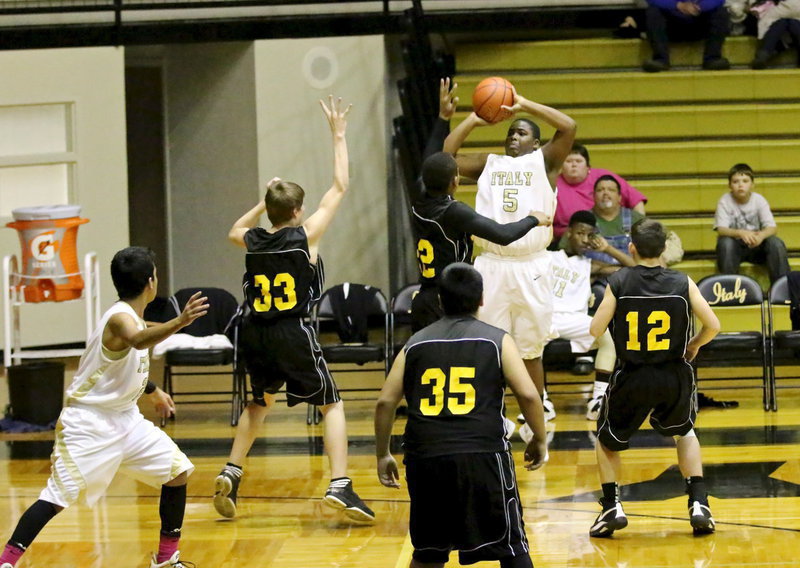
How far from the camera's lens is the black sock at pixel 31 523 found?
5.09 metres

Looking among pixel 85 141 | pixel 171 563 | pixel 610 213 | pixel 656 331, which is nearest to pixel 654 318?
pixel 656 331

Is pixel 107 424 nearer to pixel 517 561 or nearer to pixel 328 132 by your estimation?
pixel 517 561

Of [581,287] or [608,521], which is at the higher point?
[581,287]

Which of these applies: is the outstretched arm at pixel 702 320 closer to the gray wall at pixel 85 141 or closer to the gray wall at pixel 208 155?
the gray wall at pixel 208 155

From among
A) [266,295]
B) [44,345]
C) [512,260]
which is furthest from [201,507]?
[44,345]

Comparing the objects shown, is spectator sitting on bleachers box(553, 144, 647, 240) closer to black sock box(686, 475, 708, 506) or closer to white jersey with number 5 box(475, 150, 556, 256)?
white jersey with number 5 box(475, 150, 556, 256)

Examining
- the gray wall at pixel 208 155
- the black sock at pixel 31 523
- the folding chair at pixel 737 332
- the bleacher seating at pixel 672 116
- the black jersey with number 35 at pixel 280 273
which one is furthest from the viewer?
the gray wall at pixel 208 155

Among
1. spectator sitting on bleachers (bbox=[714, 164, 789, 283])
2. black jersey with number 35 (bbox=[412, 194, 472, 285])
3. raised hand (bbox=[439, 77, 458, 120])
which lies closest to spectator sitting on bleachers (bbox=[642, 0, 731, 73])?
spectator sitting on bleachers (bbox=[714, 164, 789, 283])

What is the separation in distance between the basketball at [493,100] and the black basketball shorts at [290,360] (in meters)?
1.73

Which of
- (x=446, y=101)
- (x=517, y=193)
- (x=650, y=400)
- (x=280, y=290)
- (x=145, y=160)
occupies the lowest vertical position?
(x=650, y=400)

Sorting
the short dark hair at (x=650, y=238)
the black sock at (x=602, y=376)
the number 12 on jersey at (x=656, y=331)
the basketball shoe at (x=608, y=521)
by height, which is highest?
the short dark hair at (x=650, y=238)

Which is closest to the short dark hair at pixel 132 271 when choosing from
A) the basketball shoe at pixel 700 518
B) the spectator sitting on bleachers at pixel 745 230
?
the basketball shoe at pixel 700 518

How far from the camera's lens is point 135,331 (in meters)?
4.98

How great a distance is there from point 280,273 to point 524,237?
1.82 m
